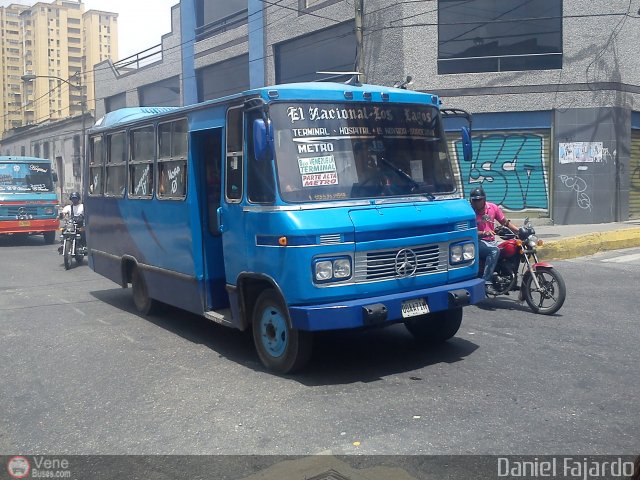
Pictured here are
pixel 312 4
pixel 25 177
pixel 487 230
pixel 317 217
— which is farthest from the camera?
pixel 312 4

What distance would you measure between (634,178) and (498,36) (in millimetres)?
5778

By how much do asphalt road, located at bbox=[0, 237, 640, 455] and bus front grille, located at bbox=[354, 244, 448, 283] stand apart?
2.97ft

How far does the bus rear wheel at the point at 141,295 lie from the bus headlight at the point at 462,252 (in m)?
4.32

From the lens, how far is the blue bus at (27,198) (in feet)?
64.8

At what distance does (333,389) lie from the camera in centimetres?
607

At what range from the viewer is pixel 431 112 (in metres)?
7.31

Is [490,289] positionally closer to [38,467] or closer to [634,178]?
[38,467]

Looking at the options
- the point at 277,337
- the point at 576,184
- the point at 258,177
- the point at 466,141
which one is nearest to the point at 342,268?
the point at 277,337

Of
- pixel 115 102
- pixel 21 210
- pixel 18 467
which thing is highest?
pixel 115 102

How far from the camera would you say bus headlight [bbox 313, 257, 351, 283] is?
235 inches

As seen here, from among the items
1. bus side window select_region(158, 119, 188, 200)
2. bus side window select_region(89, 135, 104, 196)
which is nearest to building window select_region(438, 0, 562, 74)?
bus side window select_region(89, 135, 104, 196)

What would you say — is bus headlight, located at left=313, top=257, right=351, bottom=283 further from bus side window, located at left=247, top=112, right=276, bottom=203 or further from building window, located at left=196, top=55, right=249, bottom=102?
building window, located at left=196, top=55, right=249, bottom=102

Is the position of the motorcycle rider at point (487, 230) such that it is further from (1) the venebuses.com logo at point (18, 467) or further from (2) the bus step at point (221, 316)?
(1) the venebuses.com logo at point (18, 467)

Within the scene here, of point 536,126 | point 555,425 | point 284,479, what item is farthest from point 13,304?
point 536,126
